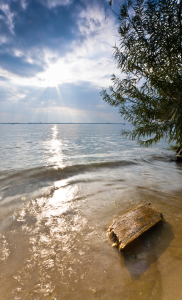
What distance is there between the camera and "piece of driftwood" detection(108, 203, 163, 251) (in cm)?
382

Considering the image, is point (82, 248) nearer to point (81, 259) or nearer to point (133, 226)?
point (81, 259)

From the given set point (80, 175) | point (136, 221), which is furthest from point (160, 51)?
point (80, 175)

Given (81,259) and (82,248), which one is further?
(82,248)

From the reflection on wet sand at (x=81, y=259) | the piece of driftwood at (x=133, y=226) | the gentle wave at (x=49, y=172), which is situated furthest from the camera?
the gentle wave at (x=49, y=172)

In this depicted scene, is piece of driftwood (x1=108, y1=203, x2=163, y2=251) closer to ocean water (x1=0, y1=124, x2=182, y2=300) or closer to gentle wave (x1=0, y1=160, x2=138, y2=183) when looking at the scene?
ocean water (x1=0, y1=124, x2=182, y2=300)

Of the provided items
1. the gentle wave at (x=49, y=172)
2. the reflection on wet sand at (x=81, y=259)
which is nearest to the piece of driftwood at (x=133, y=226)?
the reflection on wet sand at (x=81, y=259)

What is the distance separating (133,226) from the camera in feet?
13.6

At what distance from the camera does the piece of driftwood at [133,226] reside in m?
3.82

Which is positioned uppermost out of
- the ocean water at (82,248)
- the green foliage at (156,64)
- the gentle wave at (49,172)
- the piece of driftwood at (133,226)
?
the green foliage at (156,64)

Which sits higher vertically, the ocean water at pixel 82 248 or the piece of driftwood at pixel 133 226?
the piece of driftwood at pixel 133 226

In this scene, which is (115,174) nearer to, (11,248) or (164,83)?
(164,83)

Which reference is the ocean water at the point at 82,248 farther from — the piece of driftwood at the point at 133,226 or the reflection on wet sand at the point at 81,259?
the piece of driftwood at the point at 133,226

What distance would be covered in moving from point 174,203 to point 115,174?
5.46 metres

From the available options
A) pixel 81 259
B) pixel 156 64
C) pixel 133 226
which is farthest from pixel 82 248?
pixel 156 64
